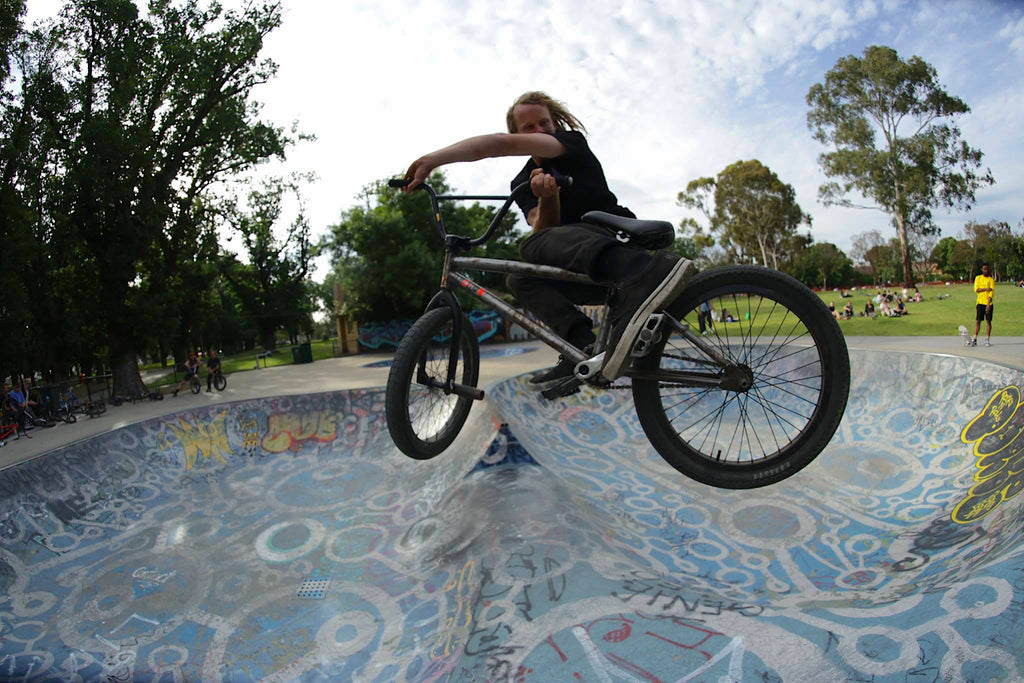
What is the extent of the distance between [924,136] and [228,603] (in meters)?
30.1

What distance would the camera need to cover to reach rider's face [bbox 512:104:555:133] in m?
3.36

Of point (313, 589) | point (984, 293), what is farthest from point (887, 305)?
point (313, 589)

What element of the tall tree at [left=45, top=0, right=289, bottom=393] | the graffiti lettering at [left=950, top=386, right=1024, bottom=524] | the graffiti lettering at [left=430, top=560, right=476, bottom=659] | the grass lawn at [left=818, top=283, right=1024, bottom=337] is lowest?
the graffiti lettering at [left=430, top=560, right=476, bottom=659]

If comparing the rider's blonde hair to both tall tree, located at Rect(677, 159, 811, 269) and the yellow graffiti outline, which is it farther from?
tall tree, located at Rect(677, 159, 811, 269)

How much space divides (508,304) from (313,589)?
140 inches

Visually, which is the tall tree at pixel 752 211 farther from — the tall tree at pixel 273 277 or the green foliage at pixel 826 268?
the tall tree at pixel 273 277

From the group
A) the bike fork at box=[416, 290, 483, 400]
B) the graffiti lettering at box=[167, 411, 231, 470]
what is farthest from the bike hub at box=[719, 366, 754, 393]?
the graffiti lettering at box=[167, 411, 231, 470]

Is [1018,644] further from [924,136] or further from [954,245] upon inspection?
[924,136]

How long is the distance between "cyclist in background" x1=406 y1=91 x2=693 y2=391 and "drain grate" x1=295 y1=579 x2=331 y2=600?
332 cm

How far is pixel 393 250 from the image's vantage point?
101 ft

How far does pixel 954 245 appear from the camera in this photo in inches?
808

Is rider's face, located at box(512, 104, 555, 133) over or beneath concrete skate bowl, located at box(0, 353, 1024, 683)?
over

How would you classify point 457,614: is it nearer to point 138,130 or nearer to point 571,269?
point 571,269

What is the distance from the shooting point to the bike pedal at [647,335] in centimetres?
278
